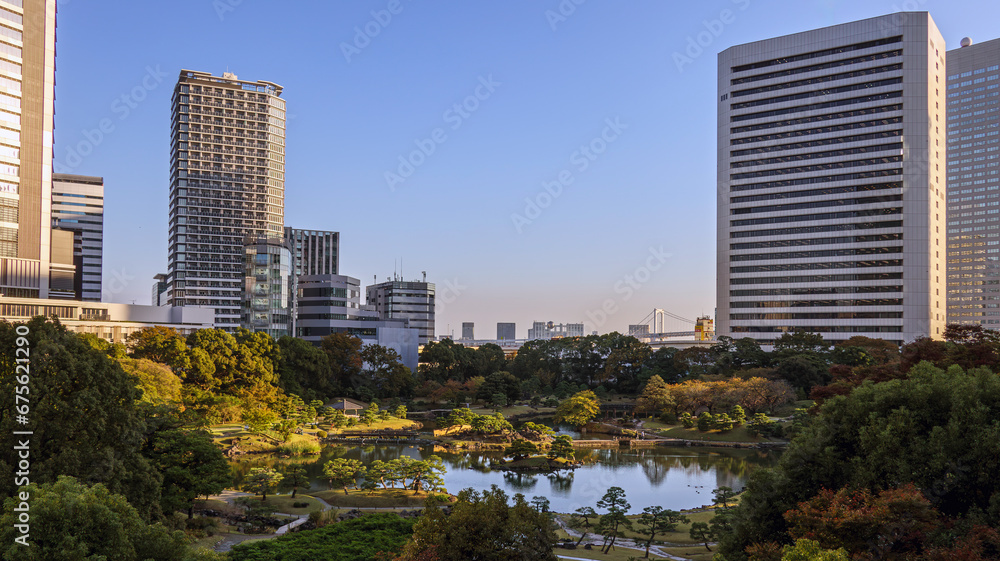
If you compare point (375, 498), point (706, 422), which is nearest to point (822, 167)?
point (706, 422)

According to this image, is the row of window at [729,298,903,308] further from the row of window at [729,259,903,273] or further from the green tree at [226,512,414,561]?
the green tree at [226,512,414,561]

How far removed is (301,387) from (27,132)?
96.7 feet

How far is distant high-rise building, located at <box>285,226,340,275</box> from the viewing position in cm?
14875

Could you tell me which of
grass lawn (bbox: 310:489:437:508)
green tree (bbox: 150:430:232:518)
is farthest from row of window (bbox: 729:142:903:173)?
green tree (bbox: 150:430:232:518)

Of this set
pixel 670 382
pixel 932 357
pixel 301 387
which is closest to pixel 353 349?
pixel 301 387

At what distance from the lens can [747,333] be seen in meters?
94.1

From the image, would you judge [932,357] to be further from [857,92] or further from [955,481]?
[857,92]

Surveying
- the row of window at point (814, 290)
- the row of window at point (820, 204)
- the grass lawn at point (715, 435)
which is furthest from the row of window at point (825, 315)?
the grass lawn at point (715, 435)

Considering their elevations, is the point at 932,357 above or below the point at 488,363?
above

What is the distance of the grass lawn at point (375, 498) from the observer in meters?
28.3

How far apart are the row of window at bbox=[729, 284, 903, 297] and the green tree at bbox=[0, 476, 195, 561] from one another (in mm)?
92398

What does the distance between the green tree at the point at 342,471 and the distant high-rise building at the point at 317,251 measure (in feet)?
394

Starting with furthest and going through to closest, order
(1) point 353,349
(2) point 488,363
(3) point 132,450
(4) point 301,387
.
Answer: (2) point 488,363 → (1) point 353,349 → (4) point 301,387 → (3) point 132,450

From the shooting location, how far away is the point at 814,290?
299 feet
